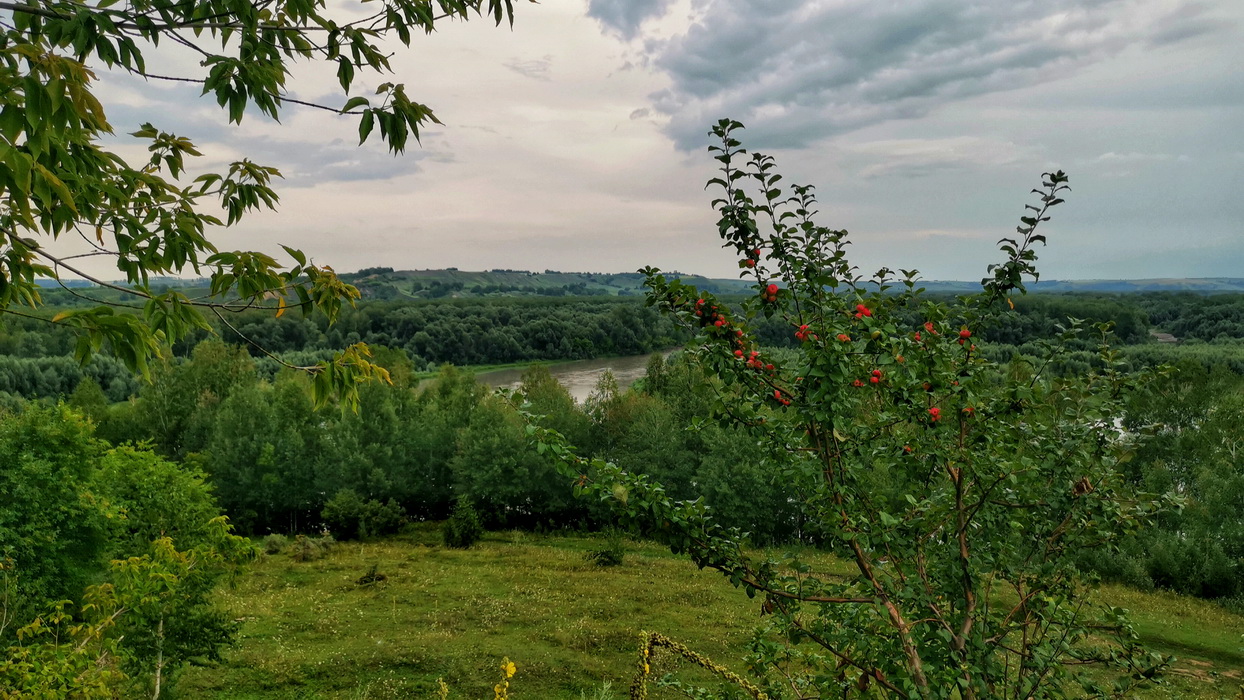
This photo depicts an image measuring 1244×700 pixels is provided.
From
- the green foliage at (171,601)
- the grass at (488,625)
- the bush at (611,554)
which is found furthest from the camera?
the bush at (611,554)

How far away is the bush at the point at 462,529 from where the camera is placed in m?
36.9

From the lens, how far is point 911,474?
4539 mm

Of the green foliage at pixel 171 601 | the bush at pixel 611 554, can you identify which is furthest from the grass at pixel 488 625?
the green foliage at pixel 171 601

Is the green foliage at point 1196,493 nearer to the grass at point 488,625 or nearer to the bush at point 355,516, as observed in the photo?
the grass at point 488,625

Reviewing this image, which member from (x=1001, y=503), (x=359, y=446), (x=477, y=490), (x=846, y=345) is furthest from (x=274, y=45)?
(x=359, y=446)

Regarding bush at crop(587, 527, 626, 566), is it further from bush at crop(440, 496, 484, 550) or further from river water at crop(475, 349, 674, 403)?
river water at crop(475, 349, 674, 403)

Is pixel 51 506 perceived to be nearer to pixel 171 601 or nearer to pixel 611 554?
pixel 171 601

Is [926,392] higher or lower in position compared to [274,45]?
lower

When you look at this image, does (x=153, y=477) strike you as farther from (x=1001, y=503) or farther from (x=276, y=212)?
(x=1001, y=503)

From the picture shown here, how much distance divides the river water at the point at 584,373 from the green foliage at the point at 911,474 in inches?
2578

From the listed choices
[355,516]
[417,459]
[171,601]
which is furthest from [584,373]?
[171,601]

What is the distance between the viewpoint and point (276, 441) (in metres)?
41.7

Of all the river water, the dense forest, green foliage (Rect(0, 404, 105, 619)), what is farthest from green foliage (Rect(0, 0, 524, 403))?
the river water

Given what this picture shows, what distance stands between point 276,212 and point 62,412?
79.2ft
